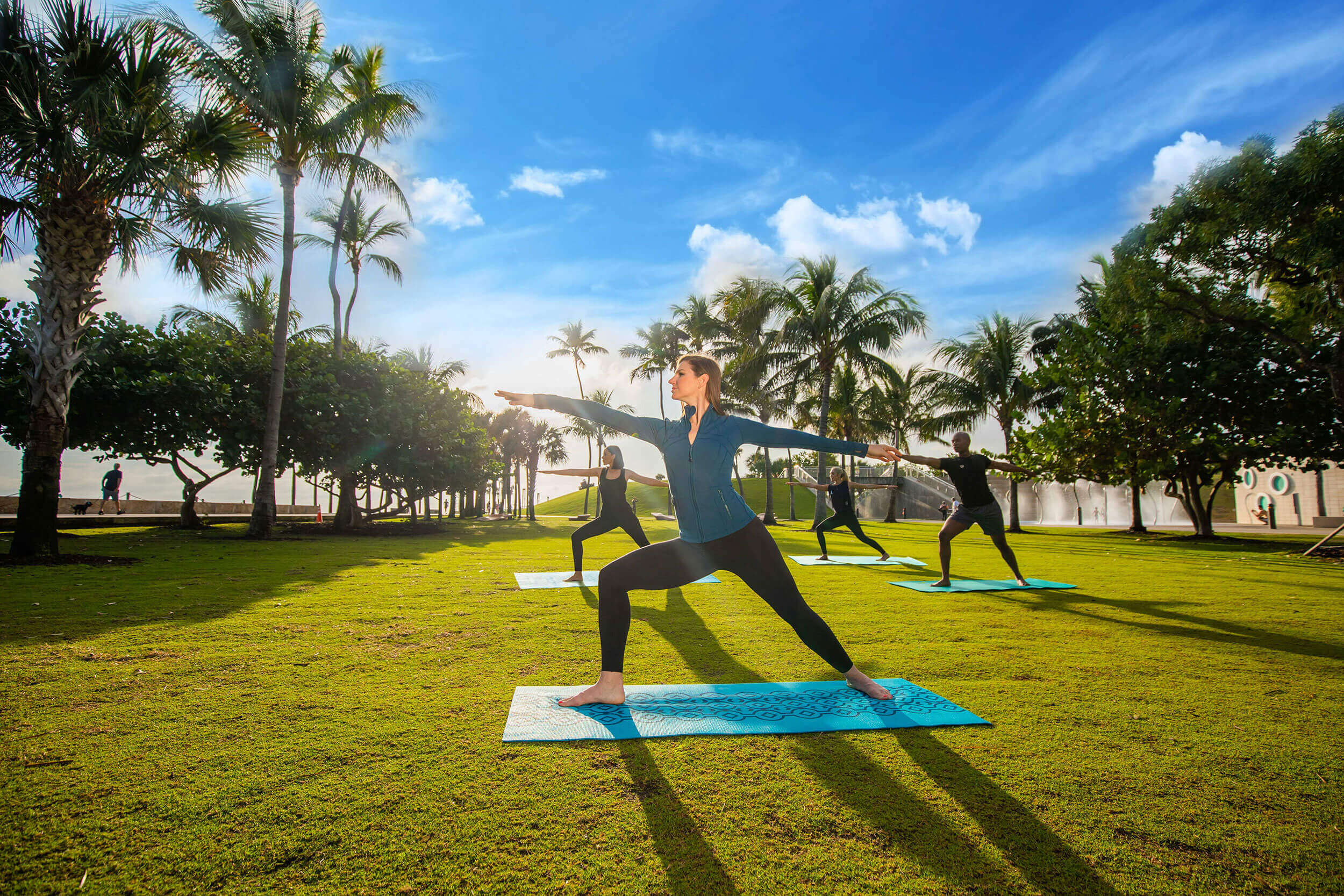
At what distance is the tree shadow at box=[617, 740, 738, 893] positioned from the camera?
202 centimetres

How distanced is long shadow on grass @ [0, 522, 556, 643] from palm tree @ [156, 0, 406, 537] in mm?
3120

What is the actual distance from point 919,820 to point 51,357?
1346cm

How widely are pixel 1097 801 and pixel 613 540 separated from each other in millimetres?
16218

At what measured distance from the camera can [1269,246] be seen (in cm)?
1655

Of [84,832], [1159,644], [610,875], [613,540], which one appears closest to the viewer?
[610,875]

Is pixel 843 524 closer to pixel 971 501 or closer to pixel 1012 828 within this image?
pixel 971 501

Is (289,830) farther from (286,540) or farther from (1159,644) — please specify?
(286,540)

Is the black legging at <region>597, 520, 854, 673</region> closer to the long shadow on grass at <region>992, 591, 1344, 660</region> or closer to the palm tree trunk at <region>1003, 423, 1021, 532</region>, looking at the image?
the long shadow on grass at <region>992, 591, 1344, 660</region>

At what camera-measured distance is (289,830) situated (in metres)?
2.29

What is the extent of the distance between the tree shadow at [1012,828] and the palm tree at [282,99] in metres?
15.5

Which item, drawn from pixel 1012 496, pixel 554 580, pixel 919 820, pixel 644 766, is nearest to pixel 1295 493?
pixel 1012 496

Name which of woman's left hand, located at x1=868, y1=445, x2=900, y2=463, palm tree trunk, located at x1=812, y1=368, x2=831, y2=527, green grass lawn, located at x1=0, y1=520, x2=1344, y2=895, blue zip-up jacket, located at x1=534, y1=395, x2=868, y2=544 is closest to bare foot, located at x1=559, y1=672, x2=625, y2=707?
green grass lawn, located at x1=0, y1=520, x2=1344, y2=895

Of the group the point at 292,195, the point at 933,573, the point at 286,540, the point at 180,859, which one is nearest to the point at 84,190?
the point at 292,195

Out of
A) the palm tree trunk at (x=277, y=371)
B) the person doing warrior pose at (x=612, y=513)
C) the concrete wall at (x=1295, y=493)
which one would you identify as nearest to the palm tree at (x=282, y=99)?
the palm tree trunk at (x=277, y=371)
